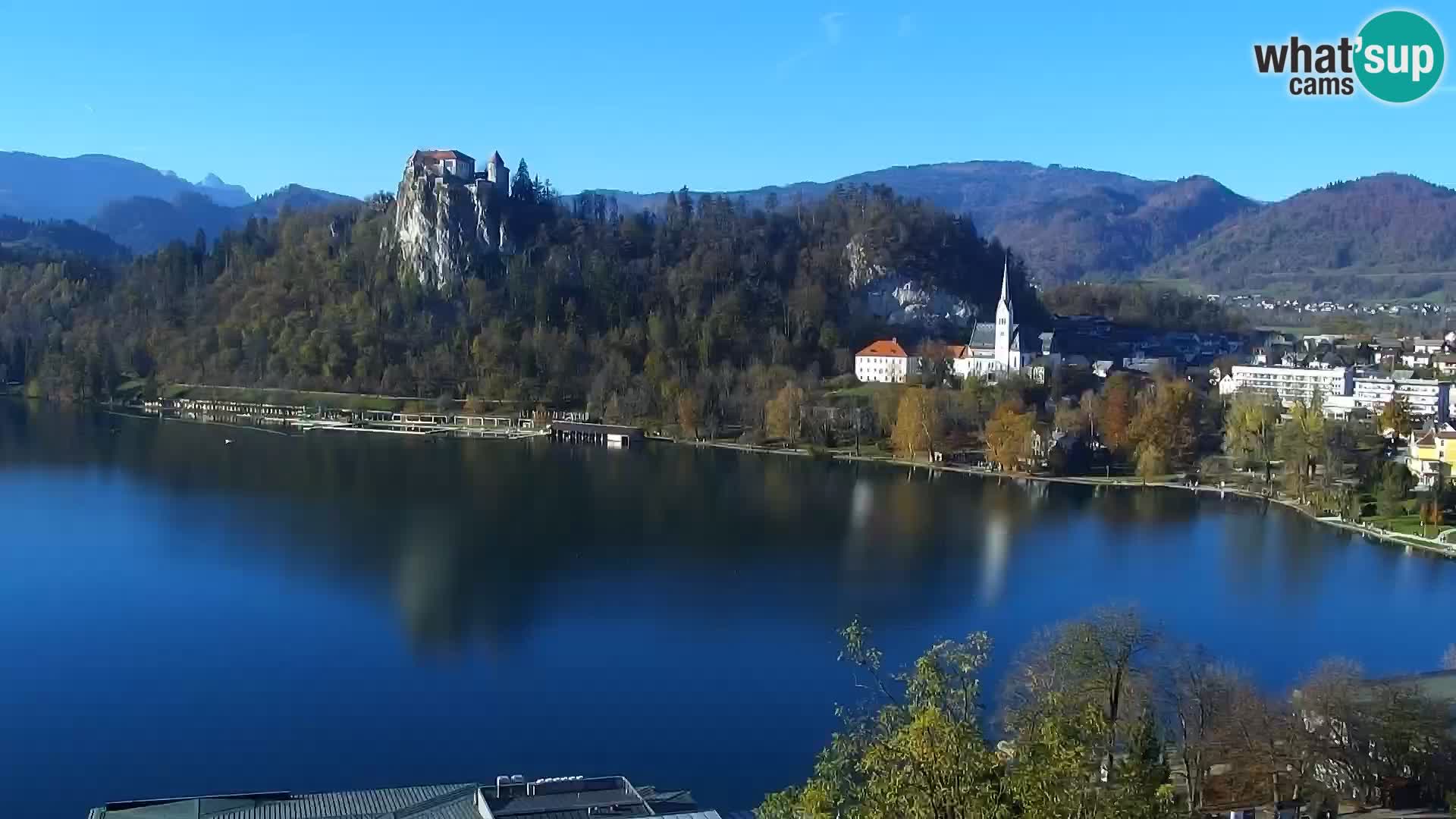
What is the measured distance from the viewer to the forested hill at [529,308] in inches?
1121

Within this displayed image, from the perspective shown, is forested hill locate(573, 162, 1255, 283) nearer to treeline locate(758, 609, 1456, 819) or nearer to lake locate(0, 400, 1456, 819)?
lake locate(0, 400, 1456, 819)

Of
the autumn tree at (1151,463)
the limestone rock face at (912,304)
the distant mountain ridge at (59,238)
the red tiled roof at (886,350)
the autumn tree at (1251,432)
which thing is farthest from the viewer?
the distant mountain ridge at (59,238)

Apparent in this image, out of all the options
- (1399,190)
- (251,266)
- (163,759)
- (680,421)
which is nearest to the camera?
(163,759)

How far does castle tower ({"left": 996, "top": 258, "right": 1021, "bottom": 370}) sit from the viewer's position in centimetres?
2783

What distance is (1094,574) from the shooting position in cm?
1289

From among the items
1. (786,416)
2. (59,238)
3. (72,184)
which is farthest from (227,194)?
(786,416)

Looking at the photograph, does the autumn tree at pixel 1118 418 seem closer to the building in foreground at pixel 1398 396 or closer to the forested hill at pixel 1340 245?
the building in foreground at pixel 1398 396

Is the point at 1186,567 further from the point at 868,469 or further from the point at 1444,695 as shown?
the point at 868,469

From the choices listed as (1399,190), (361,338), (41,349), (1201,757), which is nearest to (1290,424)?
(1201,757)

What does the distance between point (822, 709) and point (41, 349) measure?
3065 cm

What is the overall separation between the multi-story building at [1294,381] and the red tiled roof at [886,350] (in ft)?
23.2

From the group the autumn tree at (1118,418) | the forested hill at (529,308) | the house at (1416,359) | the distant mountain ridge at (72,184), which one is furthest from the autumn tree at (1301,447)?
the distant mountain ridge at (72,184)

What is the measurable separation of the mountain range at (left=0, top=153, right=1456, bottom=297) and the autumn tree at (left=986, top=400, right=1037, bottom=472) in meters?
37.7

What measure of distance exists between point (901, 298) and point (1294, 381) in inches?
407
